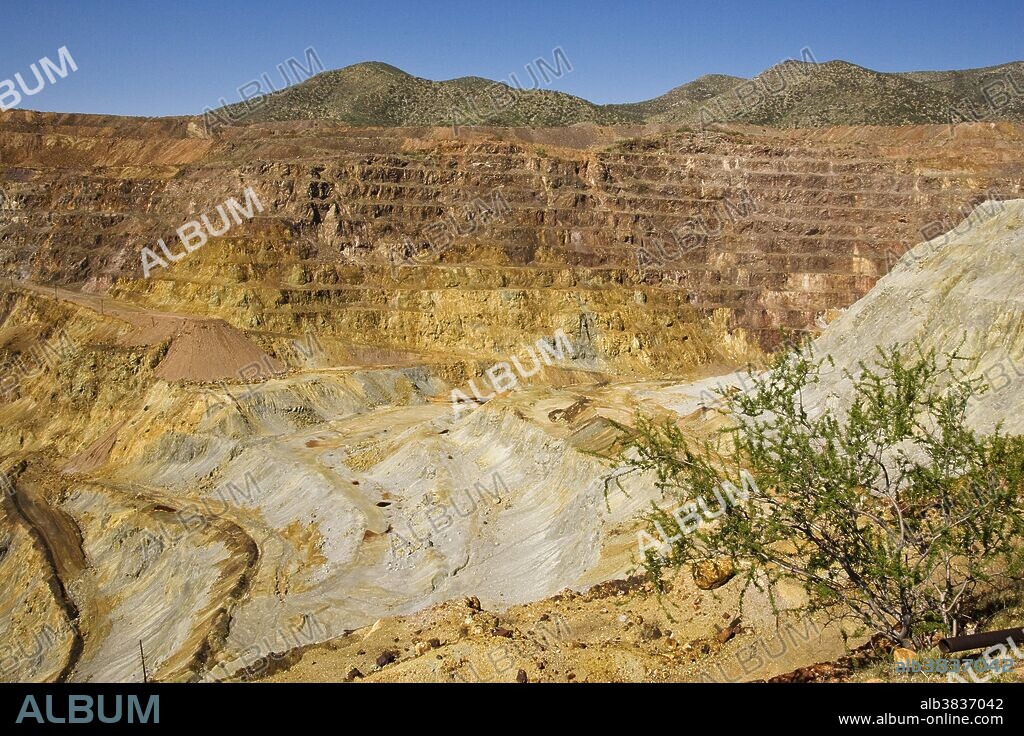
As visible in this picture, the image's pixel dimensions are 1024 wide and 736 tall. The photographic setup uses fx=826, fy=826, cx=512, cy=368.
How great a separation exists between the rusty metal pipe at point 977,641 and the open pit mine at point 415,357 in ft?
13.1

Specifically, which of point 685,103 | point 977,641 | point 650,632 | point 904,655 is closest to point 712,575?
point 650,632

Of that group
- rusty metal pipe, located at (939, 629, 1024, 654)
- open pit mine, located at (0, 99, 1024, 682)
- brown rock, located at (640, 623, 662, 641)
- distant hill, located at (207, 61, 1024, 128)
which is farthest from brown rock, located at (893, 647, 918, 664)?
distant hill, located at (207, 61, 1024, 128)

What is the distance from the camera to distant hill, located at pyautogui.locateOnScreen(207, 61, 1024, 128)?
130m

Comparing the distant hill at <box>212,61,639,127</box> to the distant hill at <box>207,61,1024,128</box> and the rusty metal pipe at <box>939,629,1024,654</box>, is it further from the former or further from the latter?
the rusty metal pipe at <box>939,629,1024,654</box>

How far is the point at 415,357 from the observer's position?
66.5 metres

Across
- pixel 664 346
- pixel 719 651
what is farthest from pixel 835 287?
pixel 719 651

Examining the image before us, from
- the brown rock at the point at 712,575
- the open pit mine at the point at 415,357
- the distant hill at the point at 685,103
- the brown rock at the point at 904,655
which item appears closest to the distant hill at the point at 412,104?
the distant hill at the point at 685,103

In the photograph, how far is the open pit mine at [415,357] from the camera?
27984 millimetres

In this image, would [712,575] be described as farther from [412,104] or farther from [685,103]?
[685,103]

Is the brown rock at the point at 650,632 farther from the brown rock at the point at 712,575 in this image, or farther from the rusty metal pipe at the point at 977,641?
the rusty metal pipe at the point at 977,641

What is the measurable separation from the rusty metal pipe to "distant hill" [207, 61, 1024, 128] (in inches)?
4742

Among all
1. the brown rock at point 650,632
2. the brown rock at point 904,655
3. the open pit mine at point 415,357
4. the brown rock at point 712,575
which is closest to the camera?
the brown rock at point 904,655
